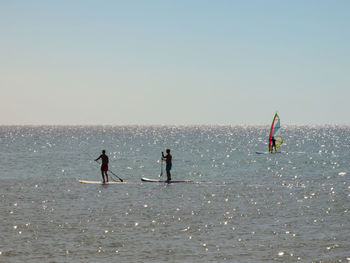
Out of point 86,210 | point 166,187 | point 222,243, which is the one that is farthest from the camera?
point 166,187

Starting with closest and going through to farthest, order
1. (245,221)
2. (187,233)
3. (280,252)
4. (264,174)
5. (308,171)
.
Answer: (280,252) < (187,233) < (245,221) < (264,174) < (308,171)

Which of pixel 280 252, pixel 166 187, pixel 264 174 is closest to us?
pixel 280 252

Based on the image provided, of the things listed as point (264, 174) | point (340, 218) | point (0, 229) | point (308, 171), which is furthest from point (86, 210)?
point (308, 171)

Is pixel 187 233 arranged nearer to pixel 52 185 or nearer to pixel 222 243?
pixel 222 243

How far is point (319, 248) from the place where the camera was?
19469mm

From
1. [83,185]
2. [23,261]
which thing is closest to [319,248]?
[23,261]

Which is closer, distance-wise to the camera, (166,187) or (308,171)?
(166,187)

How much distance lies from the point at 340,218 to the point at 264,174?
2668 centimetres

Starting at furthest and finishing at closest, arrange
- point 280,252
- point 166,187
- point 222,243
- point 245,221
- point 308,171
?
point 308,171, point 166,187, point 245,221, point 222,243, point 280,252

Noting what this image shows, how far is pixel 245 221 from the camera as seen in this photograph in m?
24.7

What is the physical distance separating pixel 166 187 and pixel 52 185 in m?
8.13

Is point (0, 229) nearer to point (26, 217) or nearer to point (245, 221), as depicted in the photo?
point (26, 217)

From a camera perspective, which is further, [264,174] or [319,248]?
[264,174]

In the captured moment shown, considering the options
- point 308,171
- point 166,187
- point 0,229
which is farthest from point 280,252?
point 308,171
